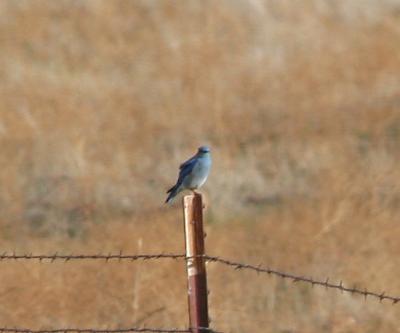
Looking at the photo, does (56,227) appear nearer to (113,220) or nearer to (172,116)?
(113,220)

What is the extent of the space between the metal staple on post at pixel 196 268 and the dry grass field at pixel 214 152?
22.5 ft

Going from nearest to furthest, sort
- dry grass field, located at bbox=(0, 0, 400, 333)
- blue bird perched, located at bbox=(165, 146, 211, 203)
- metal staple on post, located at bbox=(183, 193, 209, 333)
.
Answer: metal staple on post, located at bbox=(183, 193, 209, 333) < blue bird perched, located at bbox=(165, 146, 211, 203) < dry grass field, located at bbox=(0, 0, 400, 333)

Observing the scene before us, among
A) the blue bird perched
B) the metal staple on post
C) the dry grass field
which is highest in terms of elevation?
the dry grass field

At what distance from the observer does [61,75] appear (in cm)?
1920

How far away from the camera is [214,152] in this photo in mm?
17312

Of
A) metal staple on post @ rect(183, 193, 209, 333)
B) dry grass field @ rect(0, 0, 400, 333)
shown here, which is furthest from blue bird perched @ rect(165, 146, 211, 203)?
metal staple on post @ rect(183, 193, 209, 333)

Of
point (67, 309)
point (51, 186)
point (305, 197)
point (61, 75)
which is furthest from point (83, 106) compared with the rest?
point (67, 309)

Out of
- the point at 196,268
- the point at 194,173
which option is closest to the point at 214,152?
the point at 194,173

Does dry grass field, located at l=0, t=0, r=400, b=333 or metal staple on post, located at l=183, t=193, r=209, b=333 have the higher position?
dry grass field, located at l=0, t=0, r=400, b=333

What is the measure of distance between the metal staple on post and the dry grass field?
22.5ft

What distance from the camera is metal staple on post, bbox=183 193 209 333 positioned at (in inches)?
260

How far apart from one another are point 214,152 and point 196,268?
35.1ft

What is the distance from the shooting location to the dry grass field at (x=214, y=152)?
560 inches

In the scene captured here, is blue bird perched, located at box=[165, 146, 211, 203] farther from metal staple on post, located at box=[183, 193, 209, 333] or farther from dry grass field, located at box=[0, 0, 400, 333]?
metal staple on post, located at box=[183, 193, 209, 333]
